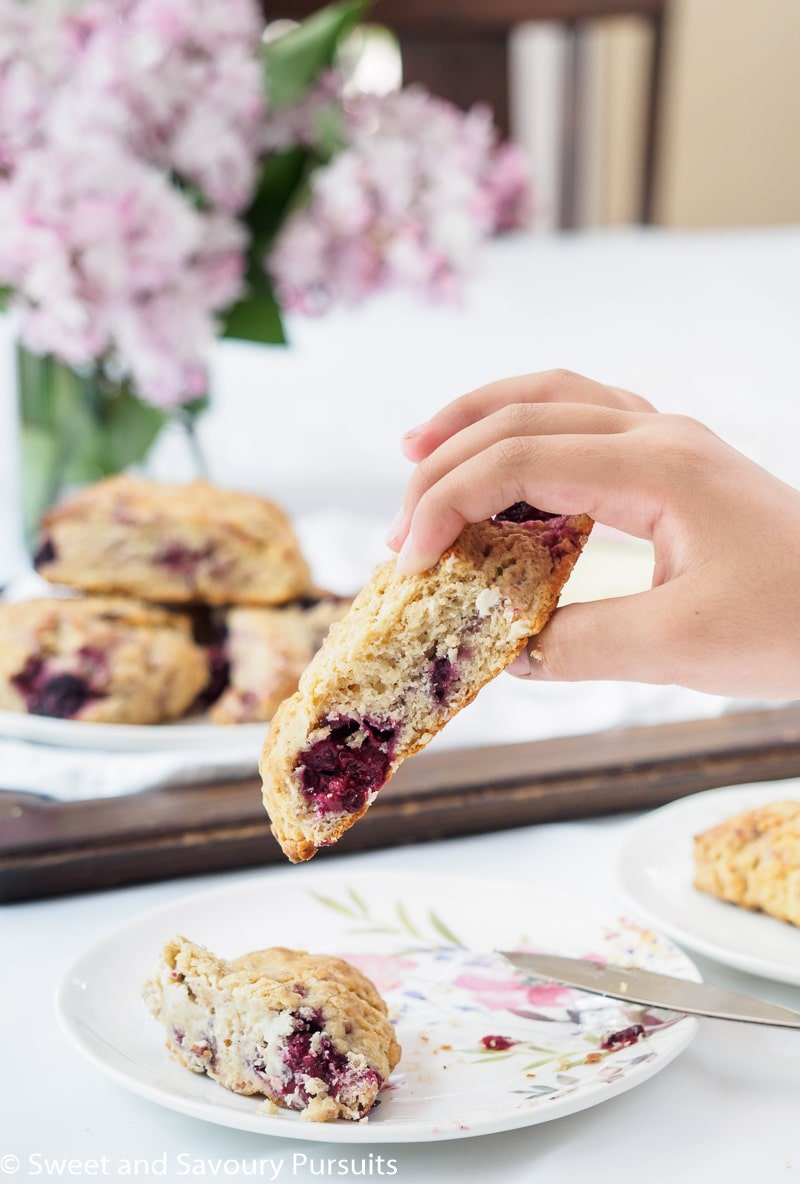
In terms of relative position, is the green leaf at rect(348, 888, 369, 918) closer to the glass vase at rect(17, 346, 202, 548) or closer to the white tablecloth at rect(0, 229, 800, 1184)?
the white tablecloth at rect(0, 229, 800, 1184)

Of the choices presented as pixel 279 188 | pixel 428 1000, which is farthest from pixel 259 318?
pixel 428 1000

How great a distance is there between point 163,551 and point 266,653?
0.18 metres

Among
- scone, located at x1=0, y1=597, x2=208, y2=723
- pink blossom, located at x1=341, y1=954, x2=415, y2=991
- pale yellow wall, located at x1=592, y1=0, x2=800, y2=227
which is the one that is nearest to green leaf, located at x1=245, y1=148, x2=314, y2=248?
scone, located at x1=0, y1=597, x2=208, y2=723

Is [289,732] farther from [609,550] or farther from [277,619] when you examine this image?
[609,550]

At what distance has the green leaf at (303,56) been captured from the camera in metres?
1.79

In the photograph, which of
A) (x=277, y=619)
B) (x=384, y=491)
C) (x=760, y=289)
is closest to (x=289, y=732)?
(x=277, y=619)

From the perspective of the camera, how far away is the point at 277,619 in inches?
61.7

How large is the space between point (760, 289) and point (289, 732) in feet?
8.49

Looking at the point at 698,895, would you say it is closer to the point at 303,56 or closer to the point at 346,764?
the point at 346,764

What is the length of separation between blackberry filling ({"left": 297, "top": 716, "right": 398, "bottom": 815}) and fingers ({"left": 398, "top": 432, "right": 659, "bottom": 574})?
0.15 metres

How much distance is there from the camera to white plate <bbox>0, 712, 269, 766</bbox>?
1410 mm

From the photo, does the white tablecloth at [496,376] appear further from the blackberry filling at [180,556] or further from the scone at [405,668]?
the blackberry filling at [180,556]

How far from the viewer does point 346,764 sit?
Answer: 820 mm

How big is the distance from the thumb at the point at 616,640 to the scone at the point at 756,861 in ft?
0.95
